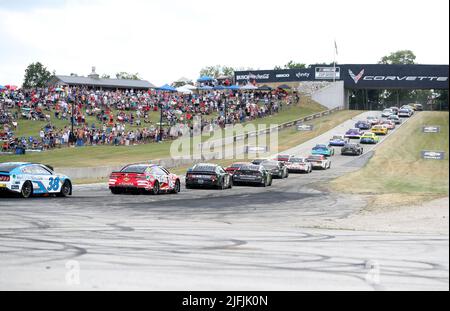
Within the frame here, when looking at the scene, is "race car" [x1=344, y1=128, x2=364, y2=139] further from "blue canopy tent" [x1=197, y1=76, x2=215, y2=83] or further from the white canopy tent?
"blue canopy tent" [x1=197, y1=76, x2=215, y2=83]

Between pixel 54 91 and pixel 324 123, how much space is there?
3201cm

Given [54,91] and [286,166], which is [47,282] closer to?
[286,166]

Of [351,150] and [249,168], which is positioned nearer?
[249,168]

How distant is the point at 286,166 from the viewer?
41.2 metres

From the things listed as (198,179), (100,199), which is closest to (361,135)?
(198,179)

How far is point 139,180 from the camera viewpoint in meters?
25.2

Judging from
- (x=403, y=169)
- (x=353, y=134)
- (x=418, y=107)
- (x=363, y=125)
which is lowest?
(x=403, y=169)

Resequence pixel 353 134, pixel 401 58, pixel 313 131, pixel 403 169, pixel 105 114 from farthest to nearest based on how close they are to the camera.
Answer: pixel 401 58 → pixel 313 131 → pixel 353 134 → pixel 105 114 → pixel 403 169

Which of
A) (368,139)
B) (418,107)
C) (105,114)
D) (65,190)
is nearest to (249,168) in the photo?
(65,190)

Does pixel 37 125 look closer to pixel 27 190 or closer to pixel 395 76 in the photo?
pixel 27 190

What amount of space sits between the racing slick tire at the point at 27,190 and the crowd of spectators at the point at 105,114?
23.6 m

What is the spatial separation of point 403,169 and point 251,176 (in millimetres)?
16452

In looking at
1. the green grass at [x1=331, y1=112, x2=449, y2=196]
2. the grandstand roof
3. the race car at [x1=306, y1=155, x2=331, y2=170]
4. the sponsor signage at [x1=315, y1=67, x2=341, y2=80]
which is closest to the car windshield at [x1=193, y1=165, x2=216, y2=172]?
the green grass at [x1=331, y1=112, x2=449, y2=196]
